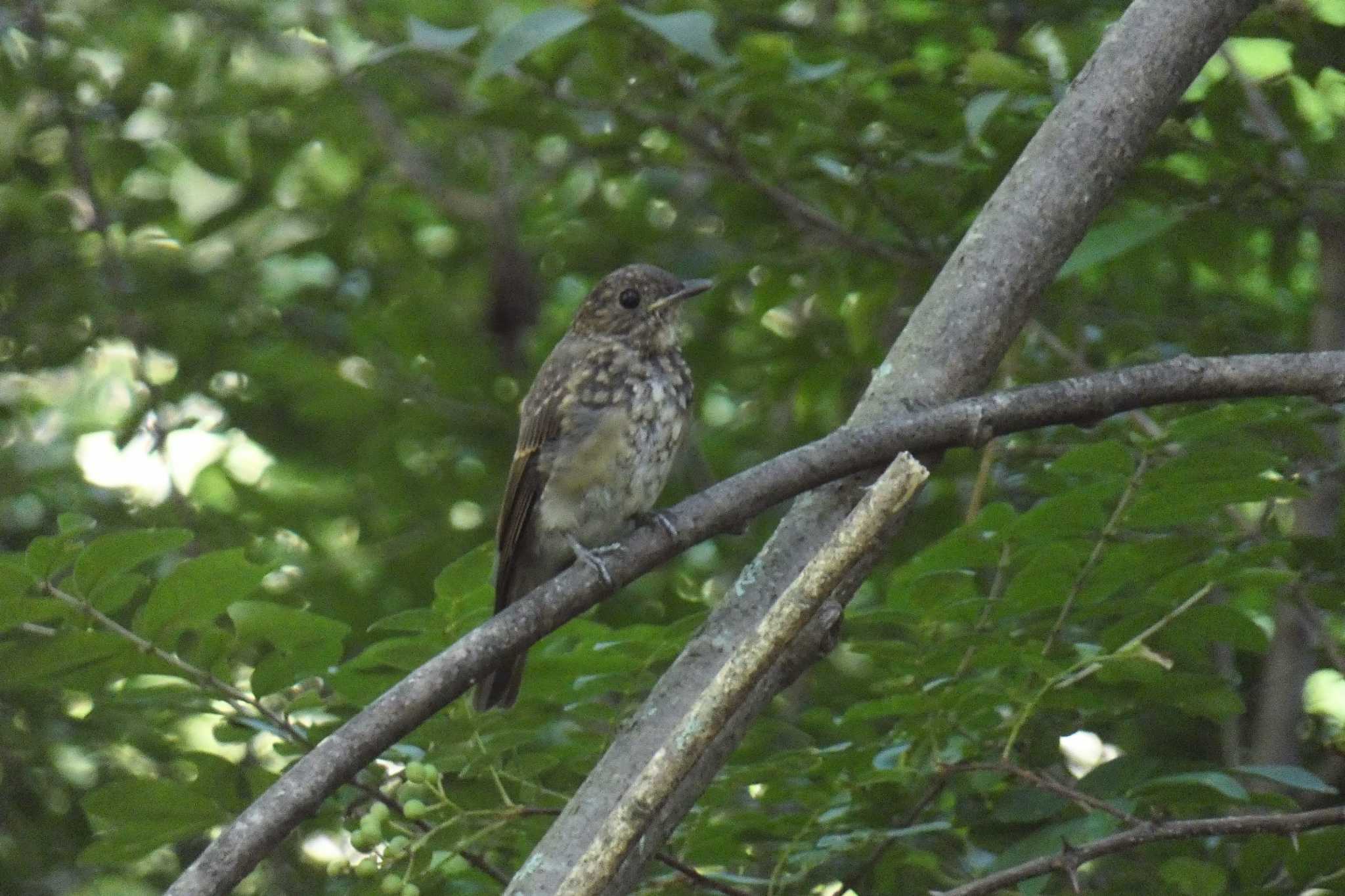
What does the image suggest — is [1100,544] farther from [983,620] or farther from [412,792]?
[412,792]

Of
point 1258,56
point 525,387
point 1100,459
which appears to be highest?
point 1100,459

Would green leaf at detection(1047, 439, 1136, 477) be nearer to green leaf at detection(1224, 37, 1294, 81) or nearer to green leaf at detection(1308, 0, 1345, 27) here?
green leaf at detection(1308, 0, 1345, 27)

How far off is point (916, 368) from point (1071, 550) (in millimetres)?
410

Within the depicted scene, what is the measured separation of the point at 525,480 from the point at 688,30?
4.56ft

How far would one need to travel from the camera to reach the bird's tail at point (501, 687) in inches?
136

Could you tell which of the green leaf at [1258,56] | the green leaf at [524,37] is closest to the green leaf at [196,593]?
the green leaf at [524,37]

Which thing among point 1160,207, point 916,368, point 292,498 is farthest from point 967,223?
point 292,498

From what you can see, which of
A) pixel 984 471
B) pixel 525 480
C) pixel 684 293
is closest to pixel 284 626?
pixel 525 480

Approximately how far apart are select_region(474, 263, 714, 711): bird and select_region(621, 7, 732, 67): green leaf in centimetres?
109

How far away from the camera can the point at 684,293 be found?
450 cm

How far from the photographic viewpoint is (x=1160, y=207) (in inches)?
142

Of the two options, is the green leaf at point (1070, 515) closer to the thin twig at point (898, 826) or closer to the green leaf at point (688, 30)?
the thin twig at point (898, 826)

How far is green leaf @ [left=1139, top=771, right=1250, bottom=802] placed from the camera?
2650 mm

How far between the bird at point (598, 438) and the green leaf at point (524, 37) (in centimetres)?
115
